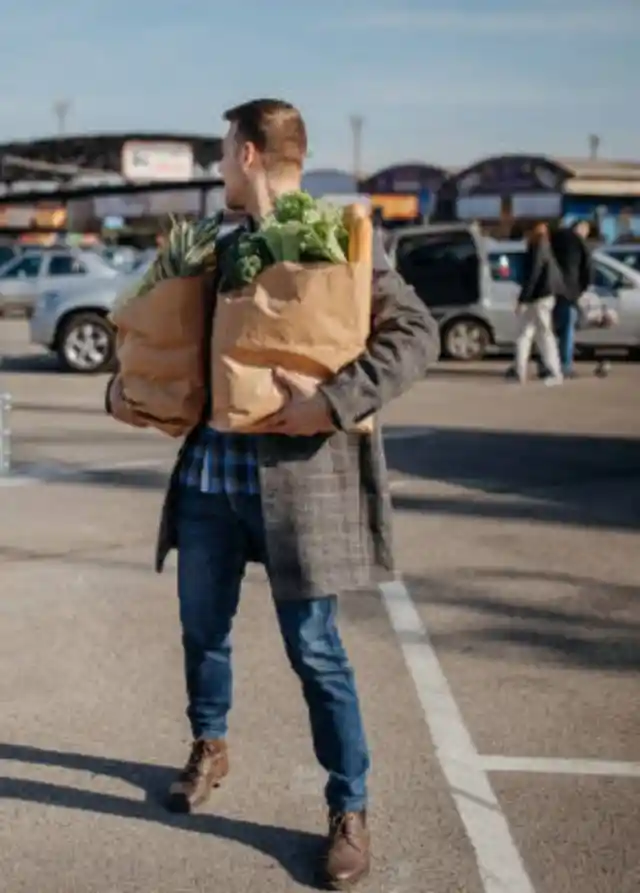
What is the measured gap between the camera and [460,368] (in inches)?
796

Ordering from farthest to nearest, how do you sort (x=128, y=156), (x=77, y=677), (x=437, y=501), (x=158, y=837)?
(x=128, y=156) < (x=437, y=501) < (x=77, y=677) < (x=158, y=837)

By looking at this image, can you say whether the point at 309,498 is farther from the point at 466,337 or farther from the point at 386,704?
the point at 466,337

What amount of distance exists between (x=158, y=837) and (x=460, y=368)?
16.2m

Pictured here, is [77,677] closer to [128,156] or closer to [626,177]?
[128,156]

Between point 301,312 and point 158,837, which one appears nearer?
point 301,312

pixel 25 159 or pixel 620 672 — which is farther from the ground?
pixel 25 159

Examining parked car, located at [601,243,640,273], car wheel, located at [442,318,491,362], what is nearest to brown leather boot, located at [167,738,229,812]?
car wheel, located at [442,318,491,362]

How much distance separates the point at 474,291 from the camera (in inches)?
813

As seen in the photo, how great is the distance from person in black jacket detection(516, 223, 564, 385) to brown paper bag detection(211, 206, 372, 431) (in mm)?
13233

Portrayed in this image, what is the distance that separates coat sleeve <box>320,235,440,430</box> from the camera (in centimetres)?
374

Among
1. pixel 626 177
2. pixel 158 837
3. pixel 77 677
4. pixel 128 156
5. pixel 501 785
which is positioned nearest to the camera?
pixel 158 837

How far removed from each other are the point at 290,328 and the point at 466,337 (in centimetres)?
1738

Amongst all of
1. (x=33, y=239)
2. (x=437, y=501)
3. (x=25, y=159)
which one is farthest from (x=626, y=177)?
(x=437, y=501)

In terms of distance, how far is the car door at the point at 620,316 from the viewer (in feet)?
69.3
